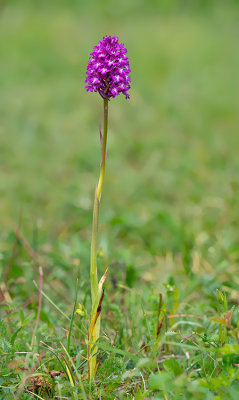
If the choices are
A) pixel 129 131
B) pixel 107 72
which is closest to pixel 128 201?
pixel 129 131

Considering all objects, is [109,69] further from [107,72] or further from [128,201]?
[128,201]

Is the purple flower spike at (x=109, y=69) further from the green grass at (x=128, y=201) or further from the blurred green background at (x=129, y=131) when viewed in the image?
the blurred green background at (x=129, y=131)

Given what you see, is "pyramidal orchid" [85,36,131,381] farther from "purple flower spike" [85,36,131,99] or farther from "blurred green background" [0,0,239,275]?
"blurred green background" [0,0,239,275]

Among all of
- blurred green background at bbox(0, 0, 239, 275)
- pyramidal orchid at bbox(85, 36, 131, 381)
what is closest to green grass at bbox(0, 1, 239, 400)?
blurred green background at bbox(0, 0, 239, 275)

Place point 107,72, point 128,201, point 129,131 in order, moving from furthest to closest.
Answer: point 129,131, point 128,201, point 107,72

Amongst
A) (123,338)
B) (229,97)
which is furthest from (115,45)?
(229,97)

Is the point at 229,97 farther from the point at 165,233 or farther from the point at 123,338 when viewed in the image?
the point at 123,338

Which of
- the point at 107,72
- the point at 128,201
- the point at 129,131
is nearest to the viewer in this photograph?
the point at 107,72
